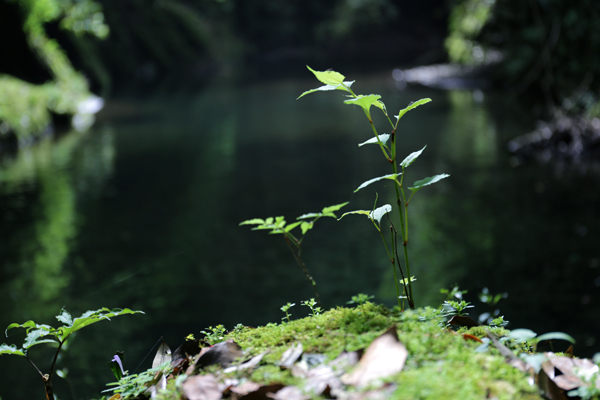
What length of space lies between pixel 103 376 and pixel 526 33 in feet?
39.6

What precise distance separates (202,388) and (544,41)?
12.2 metres

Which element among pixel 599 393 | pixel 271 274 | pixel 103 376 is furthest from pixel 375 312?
pixel 271 274

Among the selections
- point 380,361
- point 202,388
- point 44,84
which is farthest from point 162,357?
point 44,84

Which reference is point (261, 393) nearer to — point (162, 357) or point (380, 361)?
point (380, 361)

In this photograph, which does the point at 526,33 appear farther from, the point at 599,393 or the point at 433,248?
the point at 599,393

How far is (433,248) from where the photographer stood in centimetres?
441

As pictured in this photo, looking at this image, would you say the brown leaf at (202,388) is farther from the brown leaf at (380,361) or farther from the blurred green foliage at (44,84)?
the blurred green foliage at (44,84)

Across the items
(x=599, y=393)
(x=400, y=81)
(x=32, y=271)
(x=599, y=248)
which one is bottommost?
(x=599, y=248)

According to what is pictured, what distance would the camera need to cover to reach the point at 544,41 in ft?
36.9

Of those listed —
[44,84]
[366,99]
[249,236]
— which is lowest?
[249,236]

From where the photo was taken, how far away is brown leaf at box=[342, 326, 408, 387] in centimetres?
83

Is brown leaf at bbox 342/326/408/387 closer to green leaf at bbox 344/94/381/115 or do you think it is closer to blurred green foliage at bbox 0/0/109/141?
green leaf at bbox 344/94/381/115

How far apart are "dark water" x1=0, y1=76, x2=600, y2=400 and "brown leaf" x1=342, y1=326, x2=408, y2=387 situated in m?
2.11

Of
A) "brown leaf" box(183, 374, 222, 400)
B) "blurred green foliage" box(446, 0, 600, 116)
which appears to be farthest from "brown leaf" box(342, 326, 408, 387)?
"blurred green foliage" box(446, 0, 600, 116)
